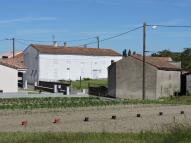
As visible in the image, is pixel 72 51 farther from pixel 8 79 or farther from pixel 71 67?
pixel 8 79

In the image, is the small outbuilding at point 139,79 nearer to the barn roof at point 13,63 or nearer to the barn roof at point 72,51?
the barn roof at point 13,63

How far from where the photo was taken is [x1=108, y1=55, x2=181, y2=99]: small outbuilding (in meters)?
64.9

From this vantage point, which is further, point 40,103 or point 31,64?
point 31,64

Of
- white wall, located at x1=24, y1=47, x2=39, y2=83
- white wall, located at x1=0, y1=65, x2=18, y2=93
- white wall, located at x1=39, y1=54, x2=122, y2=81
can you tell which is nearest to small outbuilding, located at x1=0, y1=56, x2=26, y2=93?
white wall, located at x1=0, y1=65, x2=18, y2=93

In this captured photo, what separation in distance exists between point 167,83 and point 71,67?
129 feet

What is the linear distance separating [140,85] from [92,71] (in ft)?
137

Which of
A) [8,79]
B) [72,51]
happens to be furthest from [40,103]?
[72,51]

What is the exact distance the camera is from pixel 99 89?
7094cm

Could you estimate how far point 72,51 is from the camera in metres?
105

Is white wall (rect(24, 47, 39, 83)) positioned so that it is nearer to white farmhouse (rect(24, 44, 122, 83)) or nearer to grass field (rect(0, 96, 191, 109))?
white farmhouse (rect(24, 44, 122, 83))

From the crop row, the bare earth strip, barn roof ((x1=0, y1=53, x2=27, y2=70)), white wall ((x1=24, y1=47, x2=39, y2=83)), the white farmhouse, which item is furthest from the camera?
the white farmhouse

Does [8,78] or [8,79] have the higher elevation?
[8,78]

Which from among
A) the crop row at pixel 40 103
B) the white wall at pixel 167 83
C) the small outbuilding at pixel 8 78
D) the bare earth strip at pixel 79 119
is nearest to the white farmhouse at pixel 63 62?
the white wall at pixel 167 83

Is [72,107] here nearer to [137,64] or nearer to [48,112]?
[48,112]
